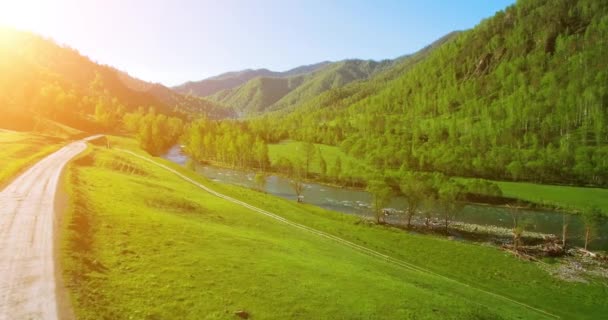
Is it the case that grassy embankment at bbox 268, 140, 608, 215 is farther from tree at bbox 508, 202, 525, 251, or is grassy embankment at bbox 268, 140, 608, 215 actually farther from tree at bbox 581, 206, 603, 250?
tree at bbox 581, 206, 603, 250

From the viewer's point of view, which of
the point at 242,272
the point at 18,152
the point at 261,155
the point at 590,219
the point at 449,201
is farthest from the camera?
the point at 261,155

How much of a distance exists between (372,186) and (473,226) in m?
32.4

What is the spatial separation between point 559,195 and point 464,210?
4687cm

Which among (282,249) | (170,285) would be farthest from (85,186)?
(170,285)

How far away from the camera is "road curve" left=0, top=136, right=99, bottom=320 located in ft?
67.6

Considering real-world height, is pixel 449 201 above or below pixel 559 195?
above

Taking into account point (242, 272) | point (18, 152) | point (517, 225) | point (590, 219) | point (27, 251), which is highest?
point (18, 152)

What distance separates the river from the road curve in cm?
8598

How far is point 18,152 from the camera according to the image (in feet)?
254

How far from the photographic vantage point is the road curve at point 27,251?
20.6 metres

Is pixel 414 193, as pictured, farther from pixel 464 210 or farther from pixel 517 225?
pixel 464 210

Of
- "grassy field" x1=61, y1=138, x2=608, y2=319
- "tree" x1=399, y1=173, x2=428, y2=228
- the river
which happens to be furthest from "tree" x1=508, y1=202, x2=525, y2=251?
"tree" x1=399, y1=173, x2=428, y2=228

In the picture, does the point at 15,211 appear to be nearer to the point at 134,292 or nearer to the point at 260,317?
the point at 134,292

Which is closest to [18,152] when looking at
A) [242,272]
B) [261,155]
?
[242,272]
